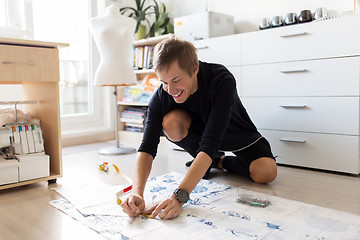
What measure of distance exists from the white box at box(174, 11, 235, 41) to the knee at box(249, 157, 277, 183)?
119 centimetres

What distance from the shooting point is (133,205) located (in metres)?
1.22

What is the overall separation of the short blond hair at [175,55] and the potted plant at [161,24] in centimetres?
193

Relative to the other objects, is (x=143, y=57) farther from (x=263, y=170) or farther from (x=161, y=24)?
(x=263, y=170)

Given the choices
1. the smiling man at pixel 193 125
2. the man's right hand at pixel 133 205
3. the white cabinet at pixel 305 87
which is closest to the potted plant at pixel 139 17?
the white cabinet at pixel 305 87

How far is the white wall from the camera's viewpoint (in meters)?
2.34

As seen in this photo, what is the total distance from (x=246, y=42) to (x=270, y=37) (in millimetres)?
172

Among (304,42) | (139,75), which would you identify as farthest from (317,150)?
(139,75)

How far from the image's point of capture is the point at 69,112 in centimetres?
340

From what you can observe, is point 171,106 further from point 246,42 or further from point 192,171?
point 246,42

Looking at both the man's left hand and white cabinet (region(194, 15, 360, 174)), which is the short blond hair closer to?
the man's left hand

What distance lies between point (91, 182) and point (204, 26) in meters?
1.42

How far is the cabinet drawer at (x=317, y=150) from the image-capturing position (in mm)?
1891

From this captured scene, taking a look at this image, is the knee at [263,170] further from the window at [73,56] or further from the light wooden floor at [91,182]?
the window at [73,56]

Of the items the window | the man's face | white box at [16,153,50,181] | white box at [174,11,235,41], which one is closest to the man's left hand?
the man's face
